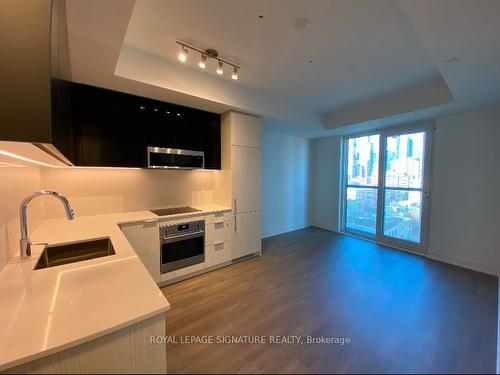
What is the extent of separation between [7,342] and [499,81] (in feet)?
12.9

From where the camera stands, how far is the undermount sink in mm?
1527

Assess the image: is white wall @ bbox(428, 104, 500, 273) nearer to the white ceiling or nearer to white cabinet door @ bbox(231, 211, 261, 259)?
the white ceiling

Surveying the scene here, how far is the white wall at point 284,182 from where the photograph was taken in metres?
4.48

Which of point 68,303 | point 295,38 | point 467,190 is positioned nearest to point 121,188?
point 68,303

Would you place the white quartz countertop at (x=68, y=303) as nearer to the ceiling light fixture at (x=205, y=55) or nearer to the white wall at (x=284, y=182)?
the ceiling light fixture at (x=205, y=55)

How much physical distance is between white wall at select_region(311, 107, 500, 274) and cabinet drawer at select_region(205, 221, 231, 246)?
335 centimetres

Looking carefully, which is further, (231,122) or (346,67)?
(231,122)

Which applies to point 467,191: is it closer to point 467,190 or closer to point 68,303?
point 467,190

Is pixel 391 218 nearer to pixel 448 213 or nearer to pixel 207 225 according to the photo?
pixel 448 213

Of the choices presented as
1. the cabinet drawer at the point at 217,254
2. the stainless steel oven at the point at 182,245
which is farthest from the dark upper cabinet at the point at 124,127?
the cabinet drawer at the point at 217,254

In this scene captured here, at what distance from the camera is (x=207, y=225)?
2.84m

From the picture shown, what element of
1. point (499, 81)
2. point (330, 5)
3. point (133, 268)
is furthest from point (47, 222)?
point (499, 81)

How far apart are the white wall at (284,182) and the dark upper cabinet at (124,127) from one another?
1.92m

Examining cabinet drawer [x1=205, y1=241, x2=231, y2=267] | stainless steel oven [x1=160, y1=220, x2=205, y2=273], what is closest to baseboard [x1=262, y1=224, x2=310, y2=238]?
cabinet drawer [x1=205, y1=241, x2=231, y2=267]
